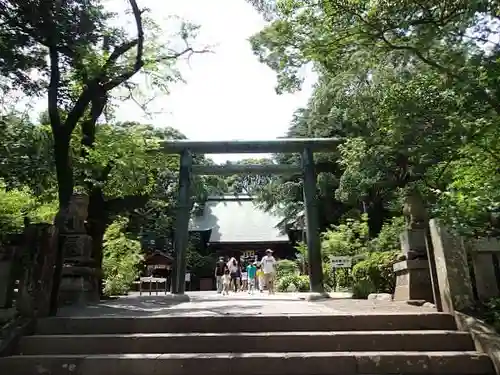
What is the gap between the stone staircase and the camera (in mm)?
4488

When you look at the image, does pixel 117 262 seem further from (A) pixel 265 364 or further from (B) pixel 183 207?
(A) pixel 265 364

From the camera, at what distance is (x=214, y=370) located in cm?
448

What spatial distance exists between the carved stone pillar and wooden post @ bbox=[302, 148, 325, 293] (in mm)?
5872

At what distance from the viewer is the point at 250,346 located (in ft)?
16.3

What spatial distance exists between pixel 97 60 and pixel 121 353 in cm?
552

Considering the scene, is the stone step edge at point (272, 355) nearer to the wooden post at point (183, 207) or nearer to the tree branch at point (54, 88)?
the tree branch at point (54, 88)

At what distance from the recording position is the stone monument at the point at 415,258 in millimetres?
7176

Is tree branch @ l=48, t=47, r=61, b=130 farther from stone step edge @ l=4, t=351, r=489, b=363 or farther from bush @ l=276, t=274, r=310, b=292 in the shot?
bush @ l=276, t=274, r=310, b=292

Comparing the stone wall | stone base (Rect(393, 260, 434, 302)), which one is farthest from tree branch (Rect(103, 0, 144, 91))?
the stone wall

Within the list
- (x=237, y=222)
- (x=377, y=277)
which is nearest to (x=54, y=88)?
(x=377, y=277)

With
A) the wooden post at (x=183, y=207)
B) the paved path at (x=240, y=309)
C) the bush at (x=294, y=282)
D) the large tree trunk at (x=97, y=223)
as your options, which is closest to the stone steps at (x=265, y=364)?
the paved path at (x=240, y=309)

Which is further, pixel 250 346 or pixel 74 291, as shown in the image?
pixel 74 291

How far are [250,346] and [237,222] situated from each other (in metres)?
26.6

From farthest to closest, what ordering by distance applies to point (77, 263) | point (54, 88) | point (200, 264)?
point (200, 264), point (77, 263), point (54, 88)
